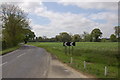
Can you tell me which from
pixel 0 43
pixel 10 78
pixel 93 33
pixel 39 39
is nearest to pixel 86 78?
pixel 10 78

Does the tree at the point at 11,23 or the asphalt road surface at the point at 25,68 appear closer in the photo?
the asphalt road surface at the point at 25,68

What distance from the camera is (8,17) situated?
167 feet

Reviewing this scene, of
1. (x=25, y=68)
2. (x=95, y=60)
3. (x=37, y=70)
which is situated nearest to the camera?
(x=37, y=70)

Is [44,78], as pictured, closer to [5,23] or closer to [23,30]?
[5,23]

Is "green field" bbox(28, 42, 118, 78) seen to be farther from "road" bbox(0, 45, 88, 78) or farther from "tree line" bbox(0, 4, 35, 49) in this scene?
"tree line" bbox(0, 4, 35, 49)

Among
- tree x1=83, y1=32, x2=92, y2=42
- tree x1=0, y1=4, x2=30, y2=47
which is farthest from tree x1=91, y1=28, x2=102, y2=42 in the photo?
tree x1=0, y1=4, x2=30, y2=47

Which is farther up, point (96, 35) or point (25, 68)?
point (96, 35)

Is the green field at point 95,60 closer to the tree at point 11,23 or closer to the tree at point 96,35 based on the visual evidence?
the tree at point 11,23

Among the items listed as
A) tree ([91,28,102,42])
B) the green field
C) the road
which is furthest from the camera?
tree ([91,28,102,42])

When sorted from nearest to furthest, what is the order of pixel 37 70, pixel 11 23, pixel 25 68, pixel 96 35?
pixel 37 70
pixel 25 68
pixel 11 23
pixel 96 35

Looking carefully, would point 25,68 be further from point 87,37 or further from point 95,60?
point 87,37

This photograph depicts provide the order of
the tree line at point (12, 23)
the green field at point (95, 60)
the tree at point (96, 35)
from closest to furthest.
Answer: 1. the green field at point (95, 60)
2. the tree line at point (12, 23)
3. the tree at point (96, 35)

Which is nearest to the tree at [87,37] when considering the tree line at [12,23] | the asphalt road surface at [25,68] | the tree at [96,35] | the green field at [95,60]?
the tree at [96,35]

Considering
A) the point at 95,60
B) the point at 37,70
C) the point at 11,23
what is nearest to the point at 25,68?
the point at 37,70
